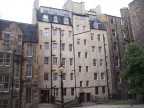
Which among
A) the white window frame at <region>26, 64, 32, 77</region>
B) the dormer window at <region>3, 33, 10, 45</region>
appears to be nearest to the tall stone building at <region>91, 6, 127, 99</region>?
the white window frame at <region>26, 64, 32, 77</region>

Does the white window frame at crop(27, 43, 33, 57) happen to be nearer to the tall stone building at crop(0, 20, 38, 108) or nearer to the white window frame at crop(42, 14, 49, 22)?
the tall stone building at crop(0, 20, 38, 108)

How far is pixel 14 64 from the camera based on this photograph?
32.2 meters

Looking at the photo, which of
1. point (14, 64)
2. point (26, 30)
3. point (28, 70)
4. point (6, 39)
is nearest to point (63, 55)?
point (28, 70)

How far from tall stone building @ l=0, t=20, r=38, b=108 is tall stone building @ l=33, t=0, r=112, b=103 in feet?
10.2

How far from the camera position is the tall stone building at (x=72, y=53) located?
1484 inches

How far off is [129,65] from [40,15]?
20.7 m

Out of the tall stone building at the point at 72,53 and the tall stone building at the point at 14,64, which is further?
the tall stone building at the point at 72,53

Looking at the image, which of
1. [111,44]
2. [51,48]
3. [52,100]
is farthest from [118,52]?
[52,100]

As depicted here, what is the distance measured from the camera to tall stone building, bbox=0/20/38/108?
102 ft

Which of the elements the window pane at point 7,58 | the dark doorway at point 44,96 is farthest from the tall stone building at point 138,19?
the window pane at point 7,58

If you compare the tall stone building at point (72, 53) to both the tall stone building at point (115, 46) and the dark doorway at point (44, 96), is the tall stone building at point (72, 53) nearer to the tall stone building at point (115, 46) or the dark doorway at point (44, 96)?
the dark doorway at point (44, 96)

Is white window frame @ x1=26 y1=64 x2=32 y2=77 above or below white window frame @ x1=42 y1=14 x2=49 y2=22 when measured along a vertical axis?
below

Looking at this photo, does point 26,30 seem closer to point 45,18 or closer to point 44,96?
point 45,18

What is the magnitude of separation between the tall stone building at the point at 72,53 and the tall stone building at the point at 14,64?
3.11m
